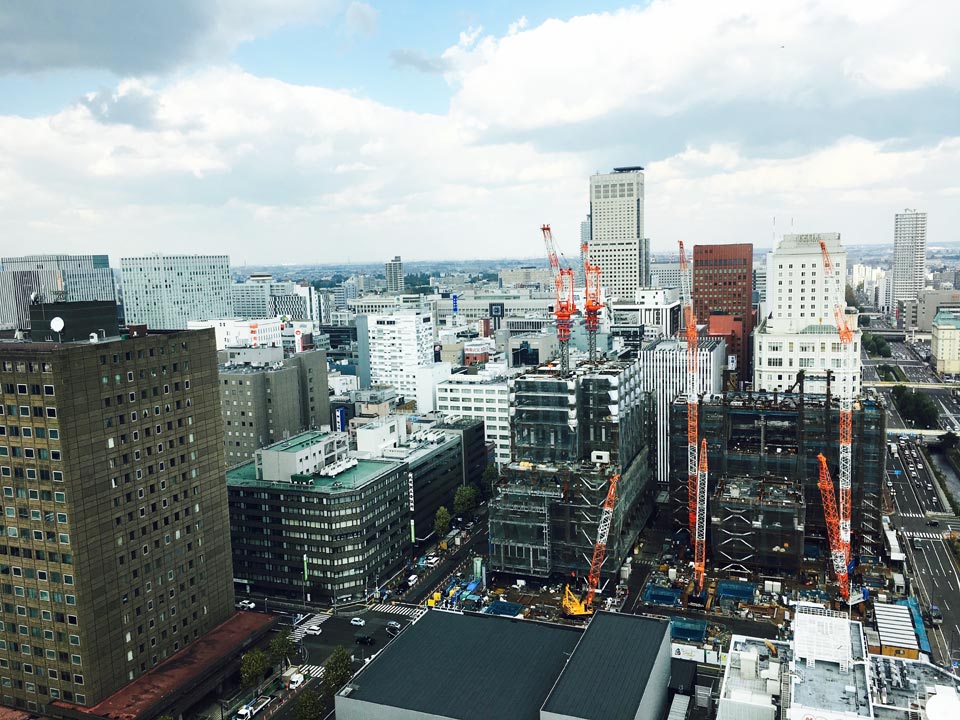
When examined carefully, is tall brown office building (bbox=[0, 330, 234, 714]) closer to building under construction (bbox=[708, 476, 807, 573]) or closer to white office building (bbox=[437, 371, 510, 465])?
building under construction (bbox=[708, 476, 807, 573])

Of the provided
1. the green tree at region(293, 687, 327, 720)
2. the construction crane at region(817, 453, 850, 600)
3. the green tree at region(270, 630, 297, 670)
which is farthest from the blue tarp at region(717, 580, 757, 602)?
the green tree at region(270, 630, 297, 670)

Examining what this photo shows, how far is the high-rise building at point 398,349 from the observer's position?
179375mm

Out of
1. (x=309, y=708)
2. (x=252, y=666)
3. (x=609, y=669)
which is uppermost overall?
(x=609, y=669)

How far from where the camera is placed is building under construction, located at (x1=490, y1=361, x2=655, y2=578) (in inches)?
3637

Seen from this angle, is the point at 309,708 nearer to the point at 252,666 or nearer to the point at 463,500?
the point at 252,666

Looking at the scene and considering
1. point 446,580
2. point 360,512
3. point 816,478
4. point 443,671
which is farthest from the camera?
point 816,478

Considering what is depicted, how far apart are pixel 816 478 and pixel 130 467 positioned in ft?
291

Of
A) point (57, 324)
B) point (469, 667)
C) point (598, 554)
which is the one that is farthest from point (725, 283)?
point (57, 324)

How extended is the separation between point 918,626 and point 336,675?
191 ft

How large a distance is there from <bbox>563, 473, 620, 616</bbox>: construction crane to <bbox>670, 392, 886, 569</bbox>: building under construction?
16.4 m

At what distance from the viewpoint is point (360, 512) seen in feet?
296

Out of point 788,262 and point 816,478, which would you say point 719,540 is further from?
point 788,262

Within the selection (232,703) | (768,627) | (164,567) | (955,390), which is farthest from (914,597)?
(955,390)

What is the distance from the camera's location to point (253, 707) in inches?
2768
